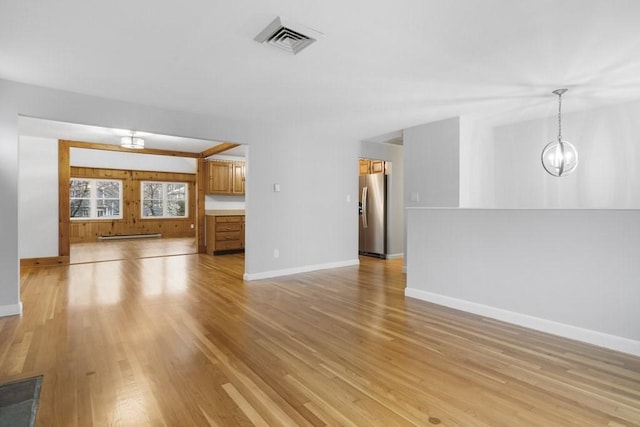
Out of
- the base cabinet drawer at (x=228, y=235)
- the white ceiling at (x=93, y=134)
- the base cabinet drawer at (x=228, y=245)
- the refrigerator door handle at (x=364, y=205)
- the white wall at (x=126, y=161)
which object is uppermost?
the white wall at (x=126, y=161)

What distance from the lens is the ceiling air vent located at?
7.22 feet

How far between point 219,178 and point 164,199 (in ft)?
12.8

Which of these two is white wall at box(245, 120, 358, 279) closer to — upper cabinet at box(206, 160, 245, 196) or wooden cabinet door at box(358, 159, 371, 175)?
wooden cabinet door at box(358, 159, 371, 175)

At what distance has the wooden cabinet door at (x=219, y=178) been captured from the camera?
7854 millimetres

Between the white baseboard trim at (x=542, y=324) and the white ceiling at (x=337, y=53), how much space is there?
2.21m

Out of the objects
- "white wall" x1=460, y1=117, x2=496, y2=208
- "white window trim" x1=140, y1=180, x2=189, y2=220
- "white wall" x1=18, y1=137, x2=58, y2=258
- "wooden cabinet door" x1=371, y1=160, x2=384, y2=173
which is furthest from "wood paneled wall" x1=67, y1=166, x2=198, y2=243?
"white wall" x1=460, y1=117, x2=496, y2=208

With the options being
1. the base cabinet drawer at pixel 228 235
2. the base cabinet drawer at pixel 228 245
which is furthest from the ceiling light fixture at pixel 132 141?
the base cabinet drawer at pixel 228 245

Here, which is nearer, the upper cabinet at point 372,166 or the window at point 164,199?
the upper cabinet at point 372,166

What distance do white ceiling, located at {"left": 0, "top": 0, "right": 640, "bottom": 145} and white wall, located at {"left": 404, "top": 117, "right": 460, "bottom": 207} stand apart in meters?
0.60

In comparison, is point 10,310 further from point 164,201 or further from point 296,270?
point 164,201

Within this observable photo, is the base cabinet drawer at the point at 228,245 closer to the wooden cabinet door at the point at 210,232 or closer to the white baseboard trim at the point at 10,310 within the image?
the wooden cabinet door at the point at 210,232

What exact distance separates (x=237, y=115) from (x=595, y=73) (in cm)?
390

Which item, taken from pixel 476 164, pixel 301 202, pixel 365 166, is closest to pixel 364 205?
pixel 365 166

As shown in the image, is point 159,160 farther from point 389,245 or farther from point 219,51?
point 219,51
